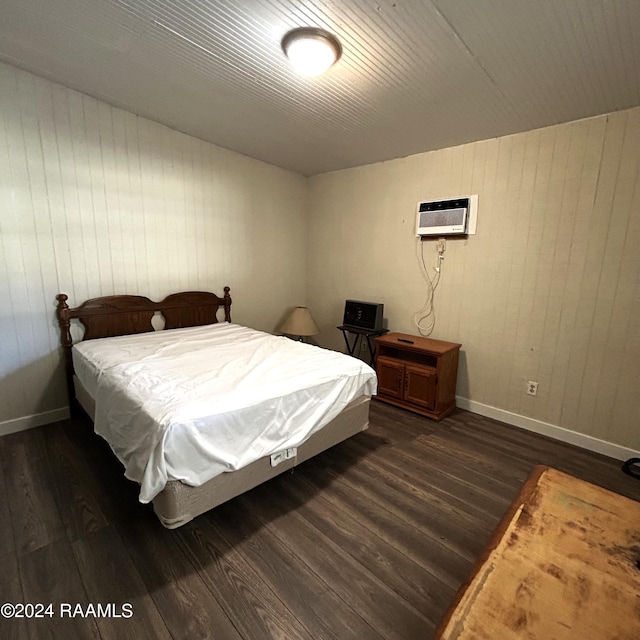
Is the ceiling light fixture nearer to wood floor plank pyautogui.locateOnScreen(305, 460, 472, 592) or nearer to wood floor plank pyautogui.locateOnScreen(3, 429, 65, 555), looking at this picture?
wood floor plank pyautogui.locateOnScreen(305, 460, 472, 592)

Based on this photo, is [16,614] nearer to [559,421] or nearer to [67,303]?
[67,303]

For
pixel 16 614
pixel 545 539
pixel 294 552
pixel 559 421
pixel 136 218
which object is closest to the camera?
pixel 545 539

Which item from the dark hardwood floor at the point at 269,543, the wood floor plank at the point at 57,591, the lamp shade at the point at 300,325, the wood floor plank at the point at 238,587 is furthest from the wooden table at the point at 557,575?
the lamp shade at the point at 300,325

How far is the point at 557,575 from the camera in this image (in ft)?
2.73

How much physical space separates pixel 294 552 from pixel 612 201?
2.97 m

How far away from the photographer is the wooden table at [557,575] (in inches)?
27.9

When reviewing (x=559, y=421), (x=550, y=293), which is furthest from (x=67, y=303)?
(x=559, y=421)

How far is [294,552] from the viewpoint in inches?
60.5

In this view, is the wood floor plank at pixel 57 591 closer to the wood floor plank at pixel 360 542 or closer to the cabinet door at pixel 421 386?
the wood floor plank at pixel 360 542

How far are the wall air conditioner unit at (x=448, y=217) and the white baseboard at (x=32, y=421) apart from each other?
11.6 feet

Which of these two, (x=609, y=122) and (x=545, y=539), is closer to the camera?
(x=545, y=539)

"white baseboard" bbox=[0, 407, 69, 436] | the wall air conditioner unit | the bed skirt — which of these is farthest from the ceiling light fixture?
"white baseboard" bbox=[0, 407, 69, 436]

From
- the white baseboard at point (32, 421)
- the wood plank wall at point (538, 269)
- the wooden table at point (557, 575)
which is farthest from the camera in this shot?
the white baseboard at point (32, 421)

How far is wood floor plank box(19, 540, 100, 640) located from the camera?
1.18 metres
